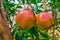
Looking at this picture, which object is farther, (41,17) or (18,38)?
(18,38)

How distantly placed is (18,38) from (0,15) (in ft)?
0.85

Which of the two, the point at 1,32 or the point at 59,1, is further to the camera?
the point at 59,1

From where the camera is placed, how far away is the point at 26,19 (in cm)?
Result: 54

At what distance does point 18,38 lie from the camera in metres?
0.79

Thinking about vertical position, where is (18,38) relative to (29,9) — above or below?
below

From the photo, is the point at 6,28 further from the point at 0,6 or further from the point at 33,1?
the point at 33,1

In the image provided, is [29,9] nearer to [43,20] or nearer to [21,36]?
[43,20]

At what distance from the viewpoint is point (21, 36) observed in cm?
74

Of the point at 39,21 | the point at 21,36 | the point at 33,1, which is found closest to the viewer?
the point at 39,21

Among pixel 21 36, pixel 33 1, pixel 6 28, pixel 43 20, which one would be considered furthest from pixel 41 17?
pixel 33 1

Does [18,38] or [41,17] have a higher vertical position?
[41,17]

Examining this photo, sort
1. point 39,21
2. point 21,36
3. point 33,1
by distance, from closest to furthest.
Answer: point 39,21
point 21,36
point 33,1

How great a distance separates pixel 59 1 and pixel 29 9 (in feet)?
1.18

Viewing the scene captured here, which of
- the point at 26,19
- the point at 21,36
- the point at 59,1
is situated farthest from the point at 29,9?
the point at 59,1
